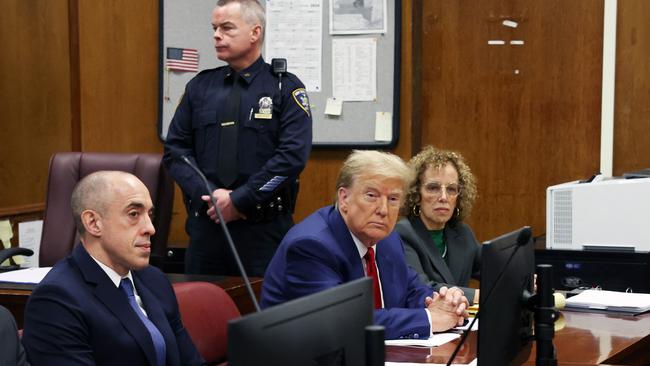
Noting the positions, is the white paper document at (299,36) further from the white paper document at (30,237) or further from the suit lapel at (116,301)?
the suit lapel at (116,301)

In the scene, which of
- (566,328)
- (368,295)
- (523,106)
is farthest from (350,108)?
(368,295)

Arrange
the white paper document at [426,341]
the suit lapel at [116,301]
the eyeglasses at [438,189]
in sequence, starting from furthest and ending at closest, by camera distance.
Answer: the eyeglasses at [438,189], the white paper document at [426,341], the suit lapel at [116,301]

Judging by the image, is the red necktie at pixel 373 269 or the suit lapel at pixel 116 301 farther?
the red necktie at pixel 373 269

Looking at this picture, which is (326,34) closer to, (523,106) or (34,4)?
(523,106)

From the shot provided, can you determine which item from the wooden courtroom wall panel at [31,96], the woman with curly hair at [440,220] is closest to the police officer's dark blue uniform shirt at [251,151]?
the woman with curly hair at [440,220]

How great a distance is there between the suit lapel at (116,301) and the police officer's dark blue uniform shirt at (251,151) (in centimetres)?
154

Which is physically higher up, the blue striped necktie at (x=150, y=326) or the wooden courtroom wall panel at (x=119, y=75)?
the wooden courtroom wall panel at (x=119, y=75)

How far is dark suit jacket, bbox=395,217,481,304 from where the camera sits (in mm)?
3826

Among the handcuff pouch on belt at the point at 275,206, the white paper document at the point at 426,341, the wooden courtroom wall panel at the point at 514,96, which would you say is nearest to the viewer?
the white paper document at the point at 426,341

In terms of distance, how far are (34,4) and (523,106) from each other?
2570 mm

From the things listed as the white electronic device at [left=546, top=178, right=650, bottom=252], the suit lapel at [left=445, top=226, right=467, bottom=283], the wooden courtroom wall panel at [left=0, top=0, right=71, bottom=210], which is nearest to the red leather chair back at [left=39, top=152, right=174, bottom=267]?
the wooden courtroom wall panel at [left=0, top=0, right=71, bottom=210]

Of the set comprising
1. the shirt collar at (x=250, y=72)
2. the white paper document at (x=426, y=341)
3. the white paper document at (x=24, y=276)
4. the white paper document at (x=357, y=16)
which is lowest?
the white paper document at (x=426, y=341)

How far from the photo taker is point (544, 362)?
2.35 m

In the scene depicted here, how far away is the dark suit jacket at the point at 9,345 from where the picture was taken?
2.25 meters
